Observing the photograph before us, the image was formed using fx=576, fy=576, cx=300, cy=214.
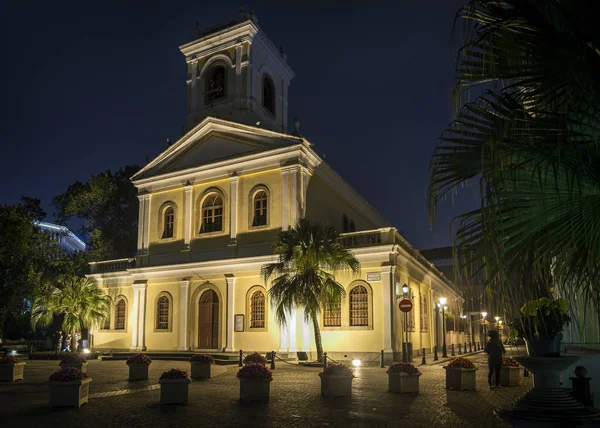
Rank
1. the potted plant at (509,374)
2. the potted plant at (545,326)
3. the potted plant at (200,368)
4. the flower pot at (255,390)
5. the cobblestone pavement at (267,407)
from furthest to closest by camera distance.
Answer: the potted plant at (200,368) → the potted plant at (509,374) → the flower pot at (255,390) → the cobblestone pavement at (267,407) → the potted plant at (545,326)

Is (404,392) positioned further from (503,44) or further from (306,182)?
(306,182)

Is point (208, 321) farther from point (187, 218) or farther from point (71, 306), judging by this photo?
point (71, 306)

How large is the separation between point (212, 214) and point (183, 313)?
5.41m

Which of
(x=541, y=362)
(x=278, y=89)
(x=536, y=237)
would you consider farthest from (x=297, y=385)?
(x=278, y=89)

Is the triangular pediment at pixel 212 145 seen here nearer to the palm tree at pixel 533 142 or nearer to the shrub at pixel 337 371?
the shrub at pixel 337 371

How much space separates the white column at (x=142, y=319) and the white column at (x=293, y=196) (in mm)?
9614

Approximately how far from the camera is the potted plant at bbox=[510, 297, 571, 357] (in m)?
7.15

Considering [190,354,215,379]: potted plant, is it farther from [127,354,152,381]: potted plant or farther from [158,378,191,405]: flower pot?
[158,378,191,405]: flower pot

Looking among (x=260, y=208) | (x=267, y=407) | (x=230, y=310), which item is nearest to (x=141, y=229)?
(x=260, y=208)

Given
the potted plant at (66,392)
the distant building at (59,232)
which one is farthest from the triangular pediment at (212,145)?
the potted plant at (66,392)

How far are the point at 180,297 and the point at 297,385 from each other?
1512 cm

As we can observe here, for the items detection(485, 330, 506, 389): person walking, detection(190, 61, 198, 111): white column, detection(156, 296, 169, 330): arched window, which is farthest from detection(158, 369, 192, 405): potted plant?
detection(190, 61, 198, 111): white column

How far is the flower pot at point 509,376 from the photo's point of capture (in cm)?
1625

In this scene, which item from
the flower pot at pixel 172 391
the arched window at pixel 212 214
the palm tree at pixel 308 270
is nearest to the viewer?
the flower pot at pixel 172 391
